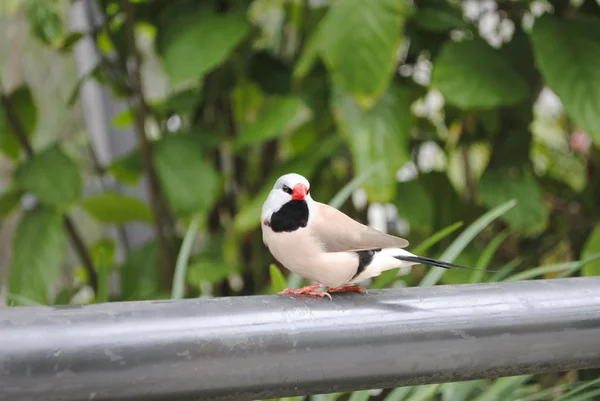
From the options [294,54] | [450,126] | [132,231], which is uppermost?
[294,54]

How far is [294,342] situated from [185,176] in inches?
22.2

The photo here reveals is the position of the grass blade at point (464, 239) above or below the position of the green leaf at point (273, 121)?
below

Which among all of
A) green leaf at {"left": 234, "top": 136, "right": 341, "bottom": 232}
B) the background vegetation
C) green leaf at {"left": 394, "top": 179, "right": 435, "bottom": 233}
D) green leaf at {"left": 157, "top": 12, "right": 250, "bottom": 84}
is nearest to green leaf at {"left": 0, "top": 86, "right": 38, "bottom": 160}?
the background vegetation

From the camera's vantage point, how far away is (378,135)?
758 millimetres

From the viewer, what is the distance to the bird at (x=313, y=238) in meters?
0.34

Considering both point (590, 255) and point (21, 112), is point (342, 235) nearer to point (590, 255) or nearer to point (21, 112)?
point (590, 255)

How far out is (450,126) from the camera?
1.01m

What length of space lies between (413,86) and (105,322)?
74 centimetres

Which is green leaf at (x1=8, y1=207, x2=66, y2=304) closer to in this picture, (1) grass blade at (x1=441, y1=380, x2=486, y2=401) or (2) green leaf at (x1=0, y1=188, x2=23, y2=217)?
(2) green leaf at (x1=0, y1=188, x2=23, y2=217)

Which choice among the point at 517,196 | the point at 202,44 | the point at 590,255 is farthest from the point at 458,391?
the point at 202,44

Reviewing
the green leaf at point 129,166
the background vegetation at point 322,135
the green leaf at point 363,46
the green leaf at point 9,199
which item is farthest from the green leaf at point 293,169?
the green leaf at point 9,199

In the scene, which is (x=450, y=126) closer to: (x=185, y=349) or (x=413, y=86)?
(x=413, y=86)

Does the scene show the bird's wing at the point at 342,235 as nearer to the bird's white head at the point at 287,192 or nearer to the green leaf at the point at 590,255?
the bird's white head at the point at 287,192

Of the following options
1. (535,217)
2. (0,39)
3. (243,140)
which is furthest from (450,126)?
(0,39)
